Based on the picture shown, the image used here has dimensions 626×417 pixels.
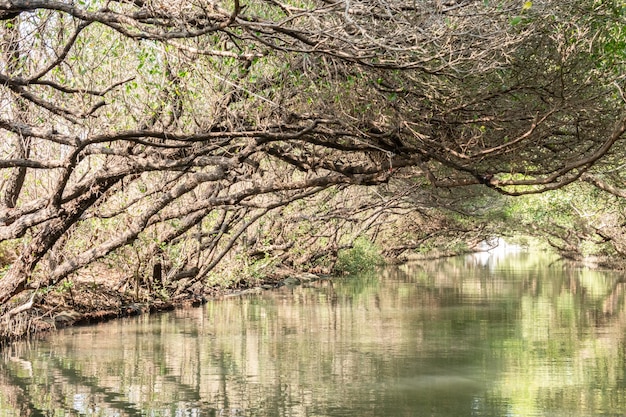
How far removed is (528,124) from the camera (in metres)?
15.9

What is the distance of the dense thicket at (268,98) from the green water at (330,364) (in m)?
2.30

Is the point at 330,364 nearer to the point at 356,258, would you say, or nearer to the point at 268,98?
the point at 268,98

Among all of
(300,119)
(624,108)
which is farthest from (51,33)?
(624,108)

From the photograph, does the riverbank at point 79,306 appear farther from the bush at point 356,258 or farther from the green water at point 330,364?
the bush at point 356,258

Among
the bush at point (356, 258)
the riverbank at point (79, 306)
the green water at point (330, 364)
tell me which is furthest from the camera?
the bush at point (356, 258)

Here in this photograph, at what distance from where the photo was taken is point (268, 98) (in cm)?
1541

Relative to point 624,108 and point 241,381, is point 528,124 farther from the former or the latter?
point 241,381

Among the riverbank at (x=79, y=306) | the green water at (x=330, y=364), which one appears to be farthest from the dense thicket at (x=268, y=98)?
the green water at (x=330, y=364)

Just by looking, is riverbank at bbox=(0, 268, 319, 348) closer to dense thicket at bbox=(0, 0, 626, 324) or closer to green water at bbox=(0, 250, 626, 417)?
green water at bbox=(0, 250, 626, 417)

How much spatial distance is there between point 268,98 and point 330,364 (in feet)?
15.1

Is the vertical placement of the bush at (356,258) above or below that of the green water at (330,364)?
above

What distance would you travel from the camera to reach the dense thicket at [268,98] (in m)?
10.8

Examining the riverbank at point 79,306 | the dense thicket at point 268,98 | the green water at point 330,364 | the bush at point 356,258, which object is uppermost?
the dense thicket at point 268,98

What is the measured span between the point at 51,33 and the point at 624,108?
9416 mm
